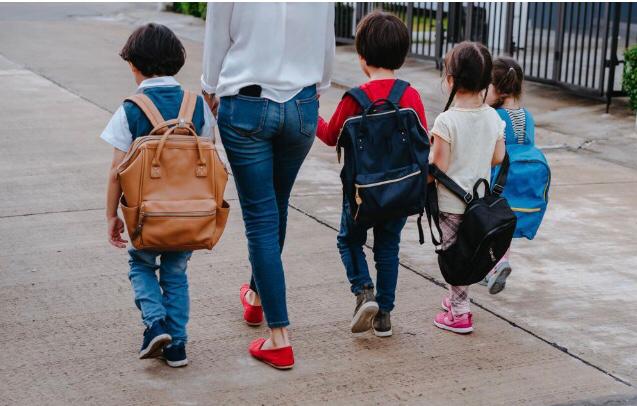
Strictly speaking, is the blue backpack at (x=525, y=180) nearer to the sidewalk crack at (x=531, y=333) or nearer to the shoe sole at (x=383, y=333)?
the sidewalk crack at (x=531, y=333)

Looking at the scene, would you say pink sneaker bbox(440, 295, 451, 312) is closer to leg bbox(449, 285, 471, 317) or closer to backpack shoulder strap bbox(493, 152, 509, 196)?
leg bbox(449, 285, 471, 317)

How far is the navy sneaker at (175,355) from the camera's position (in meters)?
4.16

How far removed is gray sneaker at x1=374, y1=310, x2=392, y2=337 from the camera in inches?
180

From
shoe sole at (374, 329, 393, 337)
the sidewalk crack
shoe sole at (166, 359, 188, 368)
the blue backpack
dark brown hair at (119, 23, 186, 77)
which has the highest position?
dark brown hair at (119, 23, 186, 77)

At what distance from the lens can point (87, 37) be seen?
1589 cm

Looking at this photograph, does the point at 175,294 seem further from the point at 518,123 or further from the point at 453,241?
the point at 518,123

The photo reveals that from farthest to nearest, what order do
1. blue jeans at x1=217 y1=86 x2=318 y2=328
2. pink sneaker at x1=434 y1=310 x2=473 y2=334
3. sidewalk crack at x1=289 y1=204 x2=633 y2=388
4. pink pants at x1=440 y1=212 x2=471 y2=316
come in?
pink sneaker at x1=434 y1=310 x2=473 y2=334
pink pants at x1=440 y1=212 x2=471 y2=316
sidewalk crack at x1=289 y1=204 x2=633 y2=388
blue jeans at x1=217 y1=86 x2=318 y2=328

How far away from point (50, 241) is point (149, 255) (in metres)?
2.04

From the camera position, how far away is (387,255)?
4.46 metres

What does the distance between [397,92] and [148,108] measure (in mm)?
1049

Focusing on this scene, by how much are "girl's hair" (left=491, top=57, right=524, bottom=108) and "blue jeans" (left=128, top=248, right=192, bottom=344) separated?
1844mm

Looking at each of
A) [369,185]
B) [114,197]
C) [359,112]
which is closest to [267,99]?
[359,112]

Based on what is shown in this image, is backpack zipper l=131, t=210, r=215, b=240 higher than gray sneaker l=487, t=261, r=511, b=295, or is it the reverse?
backpack zipper l=131, t=210, r=215, b=240

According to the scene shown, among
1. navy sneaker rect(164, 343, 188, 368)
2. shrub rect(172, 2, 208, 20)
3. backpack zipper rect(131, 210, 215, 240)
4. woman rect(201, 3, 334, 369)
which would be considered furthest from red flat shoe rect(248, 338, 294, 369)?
shrub rect(172, 2, 208, 20)
